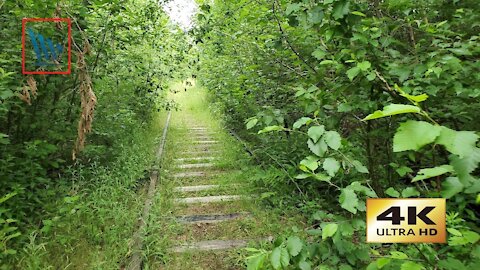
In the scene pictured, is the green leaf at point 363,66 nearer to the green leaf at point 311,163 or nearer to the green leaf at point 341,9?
the green leaf at point 341,9

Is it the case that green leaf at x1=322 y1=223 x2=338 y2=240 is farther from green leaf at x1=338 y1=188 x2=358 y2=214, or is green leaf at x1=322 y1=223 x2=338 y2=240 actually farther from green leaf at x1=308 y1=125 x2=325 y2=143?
green leaf at x1=308 y1=125 x2=325 y2=143

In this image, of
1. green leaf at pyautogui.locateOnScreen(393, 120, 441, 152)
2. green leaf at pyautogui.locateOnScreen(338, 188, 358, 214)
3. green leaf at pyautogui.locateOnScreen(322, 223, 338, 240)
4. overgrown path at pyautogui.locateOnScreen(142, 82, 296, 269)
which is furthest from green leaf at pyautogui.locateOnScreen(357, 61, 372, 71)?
overgrown path at pyautogui.locateOnScreen(142, 82, 296, 269)

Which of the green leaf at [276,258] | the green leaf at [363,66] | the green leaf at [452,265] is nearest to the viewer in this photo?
the green leaf at [452,265]

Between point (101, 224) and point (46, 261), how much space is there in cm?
84

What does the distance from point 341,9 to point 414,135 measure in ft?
4.39

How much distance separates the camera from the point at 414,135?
92cm

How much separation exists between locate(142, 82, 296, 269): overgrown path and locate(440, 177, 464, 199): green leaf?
2457mm

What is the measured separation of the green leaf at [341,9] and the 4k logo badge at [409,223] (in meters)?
1.15

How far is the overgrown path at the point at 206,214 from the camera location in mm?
3535

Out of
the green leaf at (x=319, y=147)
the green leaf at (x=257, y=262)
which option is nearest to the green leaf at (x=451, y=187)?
the green leaf at (x=319, y=147)

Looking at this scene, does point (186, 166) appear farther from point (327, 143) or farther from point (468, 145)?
point (468, 145)

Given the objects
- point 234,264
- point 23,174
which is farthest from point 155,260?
point 23,174

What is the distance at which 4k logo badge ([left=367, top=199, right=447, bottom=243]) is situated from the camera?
1.50 metres

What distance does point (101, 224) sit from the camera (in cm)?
405
